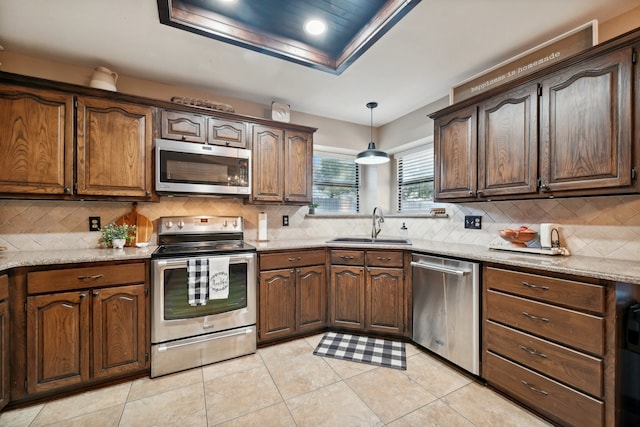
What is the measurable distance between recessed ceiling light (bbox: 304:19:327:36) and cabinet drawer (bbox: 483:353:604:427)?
8.64ft

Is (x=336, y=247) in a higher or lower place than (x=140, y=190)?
lower

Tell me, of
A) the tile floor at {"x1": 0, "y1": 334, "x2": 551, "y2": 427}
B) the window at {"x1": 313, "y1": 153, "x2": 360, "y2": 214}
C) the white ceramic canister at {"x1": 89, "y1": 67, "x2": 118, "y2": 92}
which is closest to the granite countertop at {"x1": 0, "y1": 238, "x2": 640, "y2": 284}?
the tile floor at {"x1": 0, "y1": 334, "x2": 551, "y2": 427}

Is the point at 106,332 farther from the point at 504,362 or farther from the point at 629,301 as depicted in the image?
the point at 629,301

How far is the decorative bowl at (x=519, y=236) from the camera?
6.94ft

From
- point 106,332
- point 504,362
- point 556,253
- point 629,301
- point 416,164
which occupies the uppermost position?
point 416,164

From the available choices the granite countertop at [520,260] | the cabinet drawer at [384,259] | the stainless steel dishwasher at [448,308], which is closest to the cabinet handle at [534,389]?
the stainless steel dishwasher at [448,308]

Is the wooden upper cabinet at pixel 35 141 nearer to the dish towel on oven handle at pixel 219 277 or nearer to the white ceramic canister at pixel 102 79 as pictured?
the white ceramic canister at pixel 102 79

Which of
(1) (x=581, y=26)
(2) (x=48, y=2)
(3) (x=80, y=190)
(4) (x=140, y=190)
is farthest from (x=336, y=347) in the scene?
(2) (x=48, y=2)

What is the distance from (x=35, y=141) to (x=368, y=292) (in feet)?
9.75

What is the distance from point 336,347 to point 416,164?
241 cm

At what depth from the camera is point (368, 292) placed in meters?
2.65

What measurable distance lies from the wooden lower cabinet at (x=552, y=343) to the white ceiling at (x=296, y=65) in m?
1.69

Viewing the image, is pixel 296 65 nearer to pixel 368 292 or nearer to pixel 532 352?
pixel 368 292

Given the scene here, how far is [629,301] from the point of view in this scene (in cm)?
140
